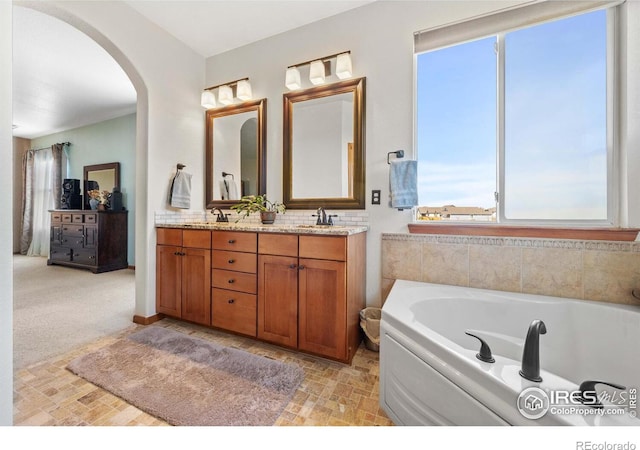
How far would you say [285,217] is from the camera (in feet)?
7.66

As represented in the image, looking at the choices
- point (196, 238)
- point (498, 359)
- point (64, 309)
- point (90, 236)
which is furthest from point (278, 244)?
point (90, 236)

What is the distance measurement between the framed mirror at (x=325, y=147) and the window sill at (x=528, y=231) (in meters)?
0.57

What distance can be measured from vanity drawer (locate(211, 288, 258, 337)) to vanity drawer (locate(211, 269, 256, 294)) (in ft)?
0.12

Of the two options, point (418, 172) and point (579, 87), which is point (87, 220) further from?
point (579, 87)

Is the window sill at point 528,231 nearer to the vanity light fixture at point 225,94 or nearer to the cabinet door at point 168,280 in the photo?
the cabinet door at point 168,280

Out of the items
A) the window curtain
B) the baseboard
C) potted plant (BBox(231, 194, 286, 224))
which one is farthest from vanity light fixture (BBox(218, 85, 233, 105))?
the window curtain

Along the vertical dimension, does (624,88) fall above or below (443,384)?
above

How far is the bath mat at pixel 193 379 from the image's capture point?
120cm

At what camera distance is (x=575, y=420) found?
63 cm

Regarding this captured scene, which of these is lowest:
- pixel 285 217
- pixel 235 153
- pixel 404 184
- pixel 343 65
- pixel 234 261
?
pixel 234 261

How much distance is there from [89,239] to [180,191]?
289 centimetres

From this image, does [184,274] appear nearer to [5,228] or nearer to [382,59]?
[5,228]

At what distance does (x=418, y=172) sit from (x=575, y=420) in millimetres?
1595
